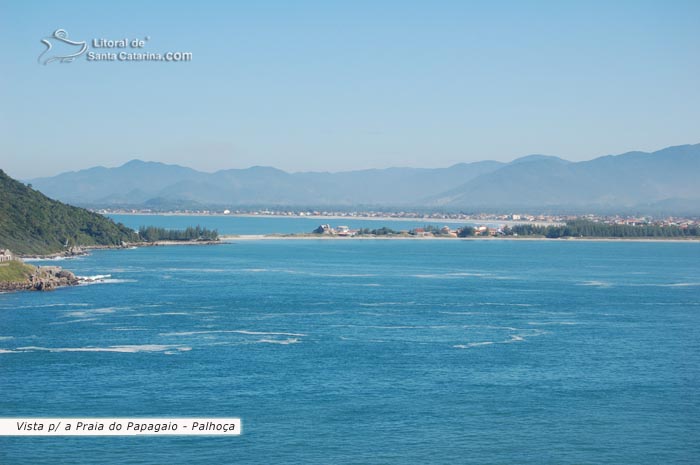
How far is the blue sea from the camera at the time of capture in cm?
2136

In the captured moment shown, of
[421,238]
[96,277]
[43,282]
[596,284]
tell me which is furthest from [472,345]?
[421,238]

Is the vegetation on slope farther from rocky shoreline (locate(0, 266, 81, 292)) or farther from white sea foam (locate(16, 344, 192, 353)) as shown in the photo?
white sea foam (locate(16, 344, 192, 353))

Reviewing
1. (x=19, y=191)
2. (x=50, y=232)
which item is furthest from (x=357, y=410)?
(x=19, y=191)

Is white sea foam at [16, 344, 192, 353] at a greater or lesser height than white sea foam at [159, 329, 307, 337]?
lesser

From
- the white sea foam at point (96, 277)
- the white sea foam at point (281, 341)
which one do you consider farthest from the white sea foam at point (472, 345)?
the white sea foam at point (96, 277)

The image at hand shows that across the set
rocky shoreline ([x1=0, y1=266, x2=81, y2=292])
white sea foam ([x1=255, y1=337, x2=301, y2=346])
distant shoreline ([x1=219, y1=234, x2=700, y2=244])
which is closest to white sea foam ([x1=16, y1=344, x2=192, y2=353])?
white sea foam ([x1=255, y1=337, x2=301, y2=346])

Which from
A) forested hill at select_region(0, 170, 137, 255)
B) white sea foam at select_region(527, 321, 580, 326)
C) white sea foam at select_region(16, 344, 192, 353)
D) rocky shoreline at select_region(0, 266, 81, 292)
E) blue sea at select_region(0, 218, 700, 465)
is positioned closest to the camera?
blue sea at select_region(0, 218, 700, 465)

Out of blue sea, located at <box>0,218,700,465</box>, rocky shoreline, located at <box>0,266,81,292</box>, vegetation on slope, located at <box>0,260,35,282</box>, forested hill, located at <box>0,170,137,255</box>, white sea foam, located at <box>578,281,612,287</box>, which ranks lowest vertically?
blue sea, located at <box>0,218,700,465</box>

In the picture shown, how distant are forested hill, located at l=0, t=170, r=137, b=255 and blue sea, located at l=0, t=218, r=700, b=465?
16820 mm

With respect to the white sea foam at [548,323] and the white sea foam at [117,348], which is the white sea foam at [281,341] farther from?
the white sea foam at [548,323]

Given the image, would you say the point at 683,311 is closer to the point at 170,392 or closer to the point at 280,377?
the point at 280,377

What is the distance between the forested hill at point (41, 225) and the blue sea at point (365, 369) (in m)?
16.8

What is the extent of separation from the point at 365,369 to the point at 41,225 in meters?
48.7

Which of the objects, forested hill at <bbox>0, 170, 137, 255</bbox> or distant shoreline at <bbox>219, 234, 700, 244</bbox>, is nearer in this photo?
forested hill at <bbox>0, 170, 137, 255</bbox>
